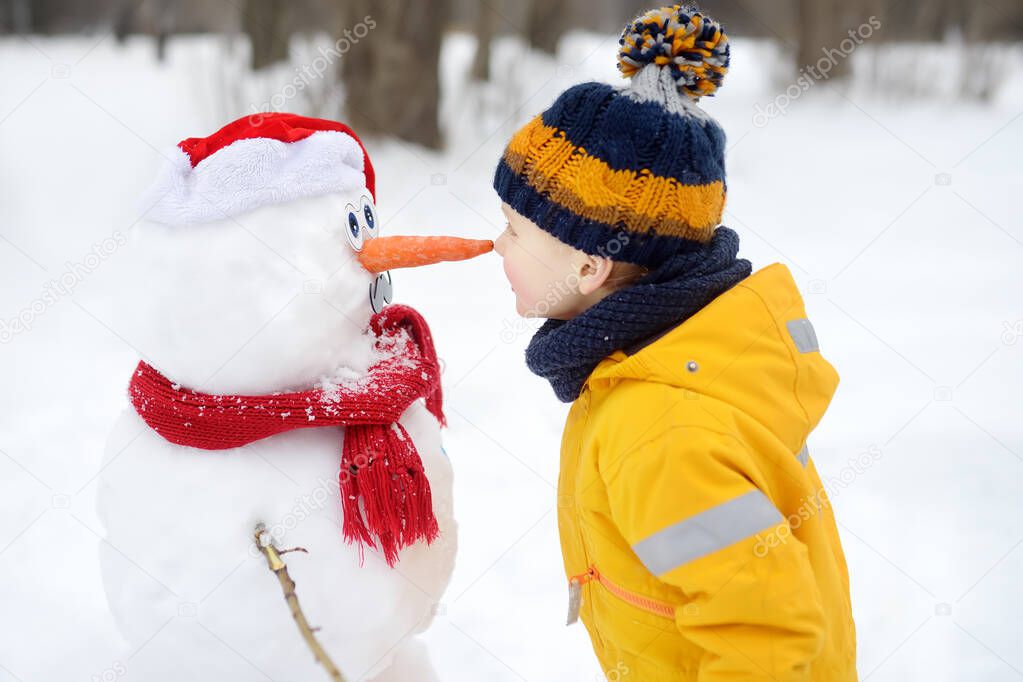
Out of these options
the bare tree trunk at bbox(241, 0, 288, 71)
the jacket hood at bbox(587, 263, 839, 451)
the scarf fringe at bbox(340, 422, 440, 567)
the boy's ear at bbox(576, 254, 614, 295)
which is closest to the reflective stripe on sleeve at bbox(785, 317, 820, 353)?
the jacket hood at bbox(587, 263, 839, 451)

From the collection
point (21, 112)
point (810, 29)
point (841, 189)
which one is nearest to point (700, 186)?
point (841, 189)

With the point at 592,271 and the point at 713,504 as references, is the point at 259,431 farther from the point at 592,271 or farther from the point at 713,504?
the point at 713,504

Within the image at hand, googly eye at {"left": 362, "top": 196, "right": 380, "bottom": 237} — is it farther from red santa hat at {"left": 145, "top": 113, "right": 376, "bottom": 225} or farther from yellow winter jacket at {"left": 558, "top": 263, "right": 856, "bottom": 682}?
yellow winter jacket at {"left": 558, "top": 263, "right": 856, "bottom": 682}

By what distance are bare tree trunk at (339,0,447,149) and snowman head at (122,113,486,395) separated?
10.5 feet

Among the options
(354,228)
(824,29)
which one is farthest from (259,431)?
(824,29)

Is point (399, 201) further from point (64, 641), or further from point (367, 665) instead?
point (367, 665)

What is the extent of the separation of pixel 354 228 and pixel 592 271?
1.23 ft

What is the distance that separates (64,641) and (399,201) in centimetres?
265

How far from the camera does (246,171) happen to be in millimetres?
1240

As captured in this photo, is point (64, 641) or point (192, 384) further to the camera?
point (64, 641)

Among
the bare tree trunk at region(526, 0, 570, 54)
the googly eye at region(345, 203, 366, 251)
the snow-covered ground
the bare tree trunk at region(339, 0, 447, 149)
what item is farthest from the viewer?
the bare tree trunk at region(526, 0, 570, 54)

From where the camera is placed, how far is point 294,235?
125 cm

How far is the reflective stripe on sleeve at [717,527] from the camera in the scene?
41.0 inches

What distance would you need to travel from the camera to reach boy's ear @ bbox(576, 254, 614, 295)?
122 centimetres
